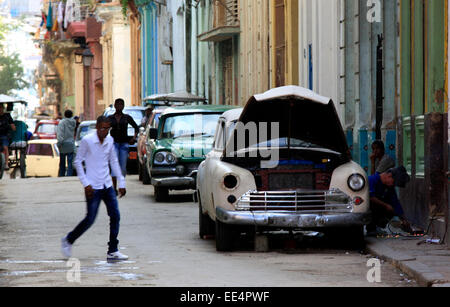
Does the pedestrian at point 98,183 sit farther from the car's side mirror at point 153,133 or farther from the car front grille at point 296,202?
the car's side mirror at point 153,133

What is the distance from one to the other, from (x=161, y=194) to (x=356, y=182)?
8190 mm

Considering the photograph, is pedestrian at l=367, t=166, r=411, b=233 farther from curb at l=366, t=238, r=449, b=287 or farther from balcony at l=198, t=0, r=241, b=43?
balcony at l=198, t=0, r=241, b=43

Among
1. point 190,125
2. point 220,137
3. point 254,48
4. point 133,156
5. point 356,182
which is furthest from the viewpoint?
point 254,48

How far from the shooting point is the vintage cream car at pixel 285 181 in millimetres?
12750

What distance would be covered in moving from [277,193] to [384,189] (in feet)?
6.65

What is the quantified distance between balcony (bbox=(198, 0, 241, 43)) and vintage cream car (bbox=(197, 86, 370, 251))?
19.4 meters

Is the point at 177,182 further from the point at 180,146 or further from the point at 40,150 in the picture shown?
the point at 40,150

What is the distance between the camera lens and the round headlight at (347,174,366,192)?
1288cm

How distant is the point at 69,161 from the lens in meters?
30.5

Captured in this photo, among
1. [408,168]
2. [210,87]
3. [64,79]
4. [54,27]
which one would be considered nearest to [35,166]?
[210,87]

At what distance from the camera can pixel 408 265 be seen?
36.4 ft

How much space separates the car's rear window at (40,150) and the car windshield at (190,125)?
15.9m

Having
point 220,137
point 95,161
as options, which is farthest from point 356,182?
point 95,161

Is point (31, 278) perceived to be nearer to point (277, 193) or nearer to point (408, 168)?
point (277, 193)
